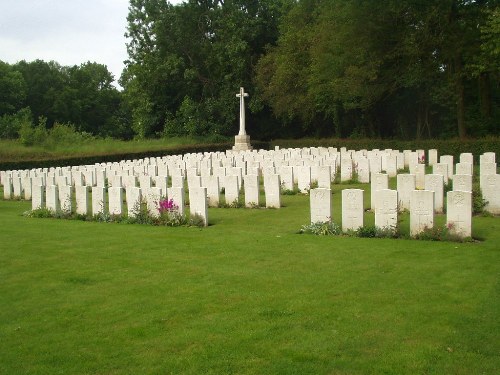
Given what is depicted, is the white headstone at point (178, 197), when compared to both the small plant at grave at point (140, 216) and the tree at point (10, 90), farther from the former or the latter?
the tree at point (10, 90)

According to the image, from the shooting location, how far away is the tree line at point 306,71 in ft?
95.0

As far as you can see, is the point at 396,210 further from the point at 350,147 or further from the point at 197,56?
the point at 197,56

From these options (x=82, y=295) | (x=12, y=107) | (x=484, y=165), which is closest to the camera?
(x=82, y=295)

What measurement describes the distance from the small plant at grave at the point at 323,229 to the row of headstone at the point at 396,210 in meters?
0.12

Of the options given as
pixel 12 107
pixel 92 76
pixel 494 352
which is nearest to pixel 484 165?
pixel 494 352

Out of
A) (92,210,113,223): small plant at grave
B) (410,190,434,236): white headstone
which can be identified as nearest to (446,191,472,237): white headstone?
(410,190,434,236): white headstone

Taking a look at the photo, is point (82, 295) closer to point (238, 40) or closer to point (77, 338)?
point (77, 338)

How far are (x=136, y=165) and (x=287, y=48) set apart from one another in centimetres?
1945

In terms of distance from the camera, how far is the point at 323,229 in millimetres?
10422

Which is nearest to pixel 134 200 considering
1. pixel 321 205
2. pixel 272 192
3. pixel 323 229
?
pixel 272 192

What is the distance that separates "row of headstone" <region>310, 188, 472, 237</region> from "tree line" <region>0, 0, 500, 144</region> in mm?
19647

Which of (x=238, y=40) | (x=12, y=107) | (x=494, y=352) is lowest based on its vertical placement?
(x=494, y=352)

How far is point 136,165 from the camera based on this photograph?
22.2 metres

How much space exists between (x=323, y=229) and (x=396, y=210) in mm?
1333
